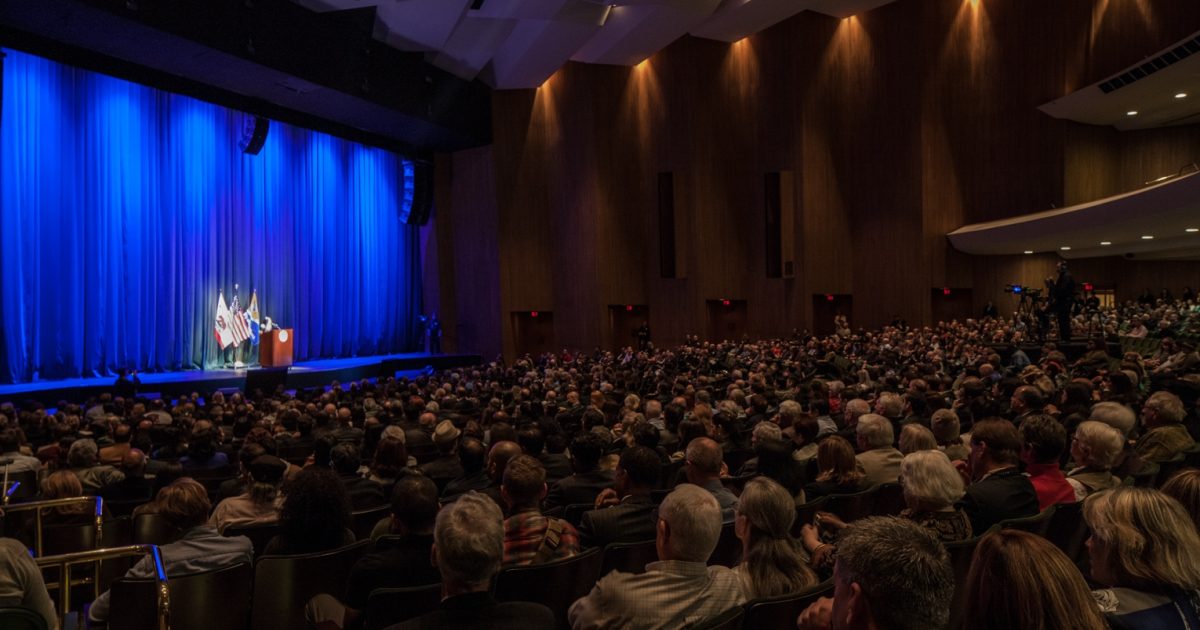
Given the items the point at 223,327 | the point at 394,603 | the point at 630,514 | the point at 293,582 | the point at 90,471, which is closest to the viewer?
the point at 394,603

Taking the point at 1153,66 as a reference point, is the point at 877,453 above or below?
below

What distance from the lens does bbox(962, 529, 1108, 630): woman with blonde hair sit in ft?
5.42

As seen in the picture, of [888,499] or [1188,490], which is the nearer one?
[1188,490]

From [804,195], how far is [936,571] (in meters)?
24.6

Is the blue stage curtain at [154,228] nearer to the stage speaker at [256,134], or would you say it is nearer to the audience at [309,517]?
the stage speaker at [256,134]

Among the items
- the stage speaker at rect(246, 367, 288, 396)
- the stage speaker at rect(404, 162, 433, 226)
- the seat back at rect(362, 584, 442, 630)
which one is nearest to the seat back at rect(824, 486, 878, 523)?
the seat back at rect(362, 584, 442, 630)

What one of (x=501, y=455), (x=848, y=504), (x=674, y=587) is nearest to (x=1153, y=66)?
(x=848, y=504)

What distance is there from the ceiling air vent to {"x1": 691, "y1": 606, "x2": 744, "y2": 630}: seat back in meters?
19.0

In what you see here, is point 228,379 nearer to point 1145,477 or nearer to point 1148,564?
point 1145,477

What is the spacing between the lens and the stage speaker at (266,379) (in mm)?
18281

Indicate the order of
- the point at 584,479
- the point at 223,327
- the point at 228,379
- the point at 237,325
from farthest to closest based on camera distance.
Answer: the point at 237,325 → the point at 223,327 → the point at 228,379 → the point at 584,479

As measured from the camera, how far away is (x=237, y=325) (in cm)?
2153

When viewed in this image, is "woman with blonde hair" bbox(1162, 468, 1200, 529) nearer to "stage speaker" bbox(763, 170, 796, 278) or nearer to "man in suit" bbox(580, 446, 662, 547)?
"man in suit" bbox(580, 446, 662, 547)

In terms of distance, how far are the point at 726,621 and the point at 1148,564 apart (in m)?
1.10
